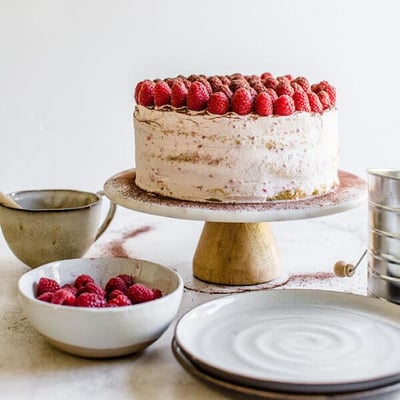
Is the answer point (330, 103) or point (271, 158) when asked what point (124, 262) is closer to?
point (271, 158)

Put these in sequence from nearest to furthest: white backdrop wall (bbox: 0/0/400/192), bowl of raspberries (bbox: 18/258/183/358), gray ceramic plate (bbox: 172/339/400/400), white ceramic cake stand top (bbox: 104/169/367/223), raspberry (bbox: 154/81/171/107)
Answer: gray ceramic plate (bbox: 172/339/400/400) < bowl of raspberries (bbox: 18/258/183/358) < white ceramic cake stand top (bbox: 104/169/367/223) < raspberry (bbox: 154/81/171/107) < white backdrop wall (bbox: 0/0/400/192)

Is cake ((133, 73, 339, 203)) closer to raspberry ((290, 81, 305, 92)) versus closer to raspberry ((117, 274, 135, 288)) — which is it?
raspberry ((290, 81, 305, 92))

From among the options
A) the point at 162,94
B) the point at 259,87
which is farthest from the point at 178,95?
the point at 259,87

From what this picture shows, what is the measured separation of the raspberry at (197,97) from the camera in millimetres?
1372

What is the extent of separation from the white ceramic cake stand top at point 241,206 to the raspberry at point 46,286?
23 centimetres

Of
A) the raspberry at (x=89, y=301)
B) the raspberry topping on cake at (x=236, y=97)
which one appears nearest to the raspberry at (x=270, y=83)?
the raspberry topping on cake at (x=236, y=97)

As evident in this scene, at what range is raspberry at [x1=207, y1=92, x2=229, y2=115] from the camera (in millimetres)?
1353

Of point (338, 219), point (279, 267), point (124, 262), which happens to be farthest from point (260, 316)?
point (338, 219)

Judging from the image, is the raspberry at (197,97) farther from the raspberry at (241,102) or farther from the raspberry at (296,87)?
the raspberry at (296,87)

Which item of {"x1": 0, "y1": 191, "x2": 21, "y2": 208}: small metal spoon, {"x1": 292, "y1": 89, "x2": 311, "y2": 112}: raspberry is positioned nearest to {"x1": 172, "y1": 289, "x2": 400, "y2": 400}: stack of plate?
{"x1": 292, "y1": 89, "x2": 311, "y2": 112}: raspberry

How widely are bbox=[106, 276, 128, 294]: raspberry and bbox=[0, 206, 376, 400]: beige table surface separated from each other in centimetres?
9

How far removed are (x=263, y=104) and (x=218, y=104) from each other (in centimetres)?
7

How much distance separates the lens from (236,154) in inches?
53.6

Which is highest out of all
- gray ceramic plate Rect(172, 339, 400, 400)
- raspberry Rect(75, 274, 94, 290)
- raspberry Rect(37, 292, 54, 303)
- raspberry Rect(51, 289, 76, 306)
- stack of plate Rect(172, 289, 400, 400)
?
raspberry Rect(51, 289, 76, 306)
